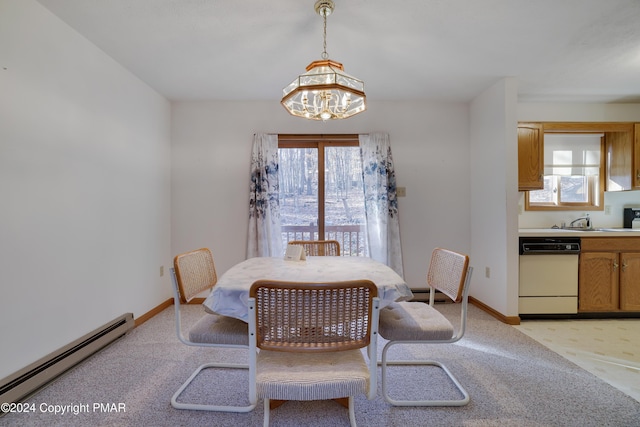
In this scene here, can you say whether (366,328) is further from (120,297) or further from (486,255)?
(486,255)

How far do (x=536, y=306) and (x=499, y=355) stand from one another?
1.06 meters

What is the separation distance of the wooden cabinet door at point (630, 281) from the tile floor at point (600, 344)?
18 cm

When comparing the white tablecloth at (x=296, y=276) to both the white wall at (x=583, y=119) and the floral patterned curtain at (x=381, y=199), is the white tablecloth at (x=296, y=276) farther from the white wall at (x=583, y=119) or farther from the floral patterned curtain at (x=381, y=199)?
the white wall at (x=583, y=119)

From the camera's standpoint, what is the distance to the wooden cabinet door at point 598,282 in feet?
9.62

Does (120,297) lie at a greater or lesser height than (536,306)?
greater

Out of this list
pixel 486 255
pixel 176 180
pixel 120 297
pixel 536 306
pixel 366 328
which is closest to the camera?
pixel 366 328

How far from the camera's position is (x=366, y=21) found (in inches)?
78.7

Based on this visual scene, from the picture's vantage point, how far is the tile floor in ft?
6.51

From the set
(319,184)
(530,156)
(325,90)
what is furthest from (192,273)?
(530,156)

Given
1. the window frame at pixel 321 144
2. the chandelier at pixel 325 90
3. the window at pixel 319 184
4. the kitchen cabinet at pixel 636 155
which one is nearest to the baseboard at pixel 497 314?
the window at pixel 319 184

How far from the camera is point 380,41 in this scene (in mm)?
2246

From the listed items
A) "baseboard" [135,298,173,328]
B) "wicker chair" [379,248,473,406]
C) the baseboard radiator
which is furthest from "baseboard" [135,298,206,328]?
"wicker chair" [379,248,473,406]

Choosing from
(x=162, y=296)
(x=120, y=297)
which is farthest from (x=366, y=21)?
(x=162, y=296)

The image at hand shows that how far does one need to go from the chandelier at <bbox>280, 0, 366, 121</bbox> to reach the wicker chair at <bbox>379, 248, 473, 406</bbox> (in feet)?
3.80
